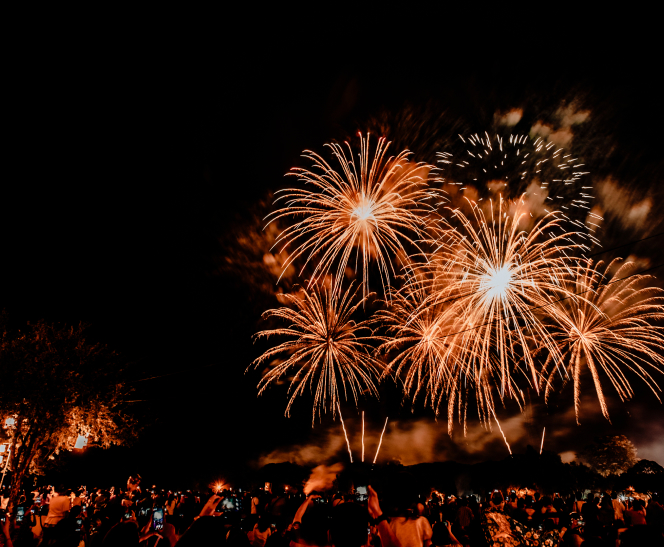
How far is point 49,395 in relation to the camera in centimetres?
2034

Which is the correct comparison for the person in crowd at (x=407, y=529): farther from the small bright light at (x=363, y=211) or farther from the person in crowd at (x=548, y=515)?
the small bright light at (x=363, y=211)

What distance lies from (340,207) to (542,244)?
700 cm

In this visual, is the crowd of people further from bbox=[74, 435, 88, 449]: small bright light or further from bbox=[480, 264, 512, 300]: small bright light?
bbox=[74, 435, 88, 449]: small bright light

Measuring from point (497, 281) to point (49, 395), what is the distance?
21213 millimetres

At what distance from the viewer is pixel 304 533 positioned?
12.6ft

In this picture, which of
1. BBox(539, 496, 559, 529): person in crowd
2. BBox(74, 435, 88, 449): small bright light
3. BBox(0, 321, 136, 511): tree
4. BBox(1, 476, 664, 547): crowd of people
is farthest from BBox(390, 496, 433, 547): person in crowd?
BBox(74, 435, 88, 449): small bright light

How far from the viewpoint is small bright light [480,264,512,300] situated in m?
14.2

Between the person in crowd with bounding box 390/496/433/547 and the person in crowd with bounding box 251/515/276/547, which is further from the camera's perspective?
the person in crowd with bounding box 251/515/276/547

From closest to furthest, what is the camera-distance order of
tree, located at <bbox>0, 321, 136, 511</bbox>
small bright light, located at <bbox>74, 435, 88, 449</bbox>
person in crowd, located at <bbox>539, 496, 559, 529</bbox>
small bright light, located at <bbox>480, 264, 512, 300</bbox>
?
person in crowd, located at <bbox>539, 496, 559, 529</bbox> < small bright light, located at <bbox>480, 264, 512, 300</bbox> < tree, located at <bbox>0, 321, 136, 511</bbox> < small bright light, located at <bbox>74, 435, 88, 449</bbox>

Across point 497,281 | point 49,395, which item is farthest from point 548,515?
point 49,395

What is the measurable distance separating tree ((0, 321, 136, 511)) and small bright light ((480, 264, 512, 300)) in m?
20.0

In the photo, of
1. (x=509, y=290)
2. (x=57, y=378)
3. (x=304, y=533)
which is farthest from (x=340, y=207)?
(x=57, y=378)

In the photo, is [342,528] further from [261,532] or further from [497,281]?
[497,281]

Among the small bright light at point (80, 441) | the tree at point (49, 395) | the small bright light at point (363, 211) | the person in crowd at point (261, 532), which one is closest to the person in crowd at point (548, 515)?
the person in crowd at point (261, 532)
